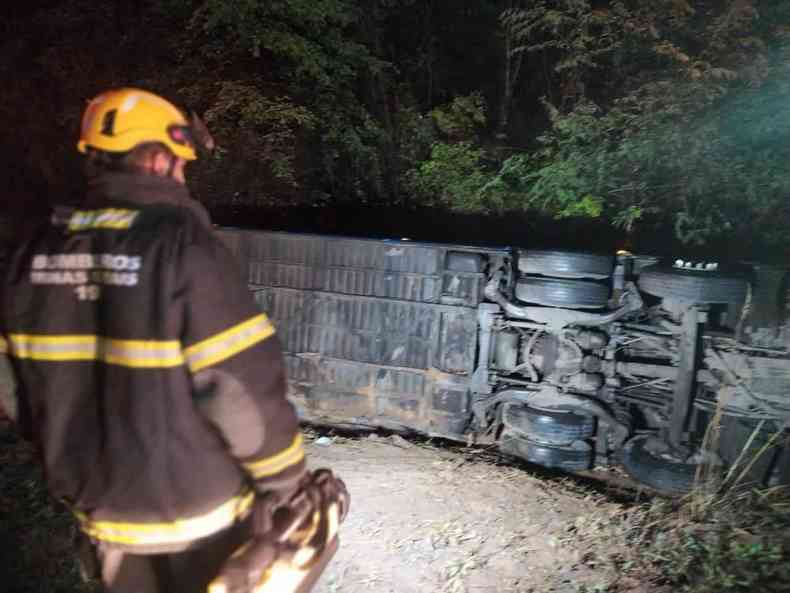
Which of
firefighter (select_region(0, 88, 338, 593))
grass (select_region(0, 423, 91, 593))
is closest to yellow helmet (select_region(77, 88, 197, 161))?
firefighter (select_region(0, 88, 338, 593))

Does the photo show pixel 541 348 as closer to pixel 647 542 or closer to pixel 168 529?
pixel 647 542

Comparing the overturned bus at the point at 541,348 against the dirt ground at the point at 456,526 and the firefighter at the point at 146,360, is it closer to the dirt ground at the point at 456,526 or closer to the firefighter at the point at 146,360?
the dirt ground at the point at 456,526

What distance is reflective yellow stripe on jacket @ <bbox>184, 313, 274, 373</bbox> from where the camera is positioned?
4.73 ft

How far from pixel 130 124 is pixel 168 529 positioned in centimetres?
109

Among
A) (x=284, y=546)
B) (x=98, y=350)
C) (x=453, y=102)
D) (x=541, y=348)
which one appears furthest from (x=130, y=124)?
(x=453, y=102)

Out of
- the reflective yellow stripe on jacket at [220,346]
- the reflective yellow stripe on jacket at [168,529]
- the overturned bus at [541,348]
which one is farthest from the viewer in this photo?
the overturned bus at [541,348]

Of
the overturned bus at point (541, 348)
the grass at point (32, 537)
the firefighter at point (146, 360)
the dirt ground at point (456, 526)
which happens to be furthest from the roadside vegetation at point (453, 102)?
the firefighter at point (146, 360)

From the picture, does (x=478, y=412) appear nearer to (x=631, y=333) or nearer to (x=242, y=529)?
(x=631, y=333)

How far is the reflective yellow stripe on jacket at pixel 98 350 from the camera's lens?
4.75 ft

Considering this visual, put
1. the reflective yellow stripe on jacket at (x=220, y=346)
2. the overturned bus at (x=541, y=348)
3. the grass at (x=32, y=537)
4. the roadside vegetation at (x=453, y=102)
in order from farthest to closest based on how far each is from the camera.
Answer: the roadside vegetation at (x=453, y=102)
the overturned bus at (x=541, y=348)
the grass at (x=32, y=537)
the reflective yellow stripe on jacket at (x=220, y=346)

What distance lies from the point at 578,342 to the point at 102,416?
4.33 m

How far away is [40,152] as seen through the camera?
13.0 metres

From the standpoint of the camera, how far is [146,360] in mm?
1451

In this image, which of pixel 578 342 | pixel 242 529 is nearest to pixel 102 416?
pixel 242 529
